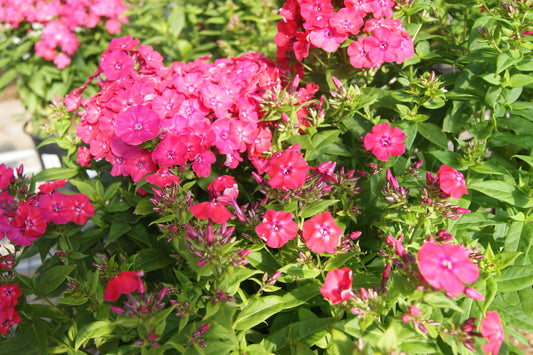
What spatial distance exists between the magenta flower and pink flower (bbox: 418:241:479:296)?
4.02 feet

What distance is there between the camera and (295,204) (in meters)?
1.69

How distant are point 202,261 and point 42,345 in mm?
890

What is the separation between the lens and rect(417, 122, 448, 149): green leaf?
6.48ft

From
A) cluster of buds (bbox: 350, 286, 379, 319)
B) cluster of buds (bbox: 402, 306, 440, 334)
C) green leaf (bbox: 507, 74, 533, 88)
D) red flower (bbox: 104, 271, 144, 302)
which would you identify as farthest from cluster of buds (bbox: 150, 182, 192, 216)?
green leaf (bbox: 507, 74, 533, 88)

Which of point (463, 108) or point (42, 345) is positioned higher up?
point (463, 108)

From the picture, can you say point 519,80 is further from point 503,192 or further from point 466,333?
point 466,333

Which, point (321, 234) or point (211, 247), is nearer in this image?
point (211, 247)

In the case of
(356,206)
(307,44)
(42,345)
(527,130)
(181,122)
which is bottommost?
(42,345)

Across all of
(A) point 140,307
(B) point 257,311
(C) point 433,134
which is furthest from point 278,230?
(C) point 433,134

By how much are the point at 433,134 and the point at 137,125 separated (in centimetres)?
139

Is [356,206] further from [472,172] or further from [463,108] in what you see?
[463,108]

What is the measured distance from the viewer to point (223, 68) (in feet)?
8.24

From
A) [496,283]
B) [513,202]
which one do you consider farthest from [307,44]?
[496,283]

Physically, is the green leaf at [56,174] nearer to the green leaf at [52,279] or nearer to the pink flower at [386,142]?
the green leaf at [52,279]
